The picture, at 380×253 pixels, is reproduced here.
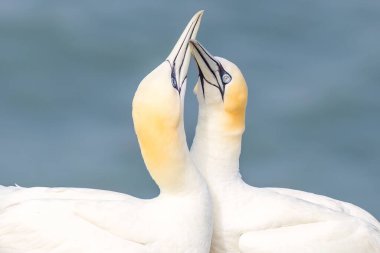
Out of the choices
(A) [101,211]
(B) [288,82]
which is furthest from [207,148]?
(B) [288,82]

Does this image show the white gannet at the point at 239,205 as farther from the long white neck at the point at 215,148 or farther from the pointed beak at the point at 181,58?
the pointed beak at the point at 181,58

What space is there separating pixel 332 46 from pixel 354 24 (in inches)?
18.2

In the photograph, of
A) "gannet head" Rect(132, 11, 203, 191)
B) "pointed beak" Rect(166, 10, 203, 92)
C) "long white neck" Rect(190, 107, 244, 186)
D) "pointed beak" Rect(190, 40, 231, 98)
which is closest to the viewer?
"gannet head" Rect(132, 11, 203, 191)

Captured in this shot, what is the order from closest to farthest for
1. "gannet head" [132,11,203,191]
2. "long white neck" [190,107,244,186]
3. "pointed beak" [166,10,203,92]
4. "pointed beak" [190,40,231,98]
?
"gannet head" [132,11,203,191] → "pointed beak" [166,10,203,92] → "pointed beak" [190,40,231,98] → "long white neck" [190,107,244,186]

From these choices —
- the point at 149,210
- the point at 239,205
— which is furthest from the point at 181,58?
the point at 239,205

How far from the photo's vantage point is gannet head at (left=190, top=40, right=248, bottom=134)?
1102cm

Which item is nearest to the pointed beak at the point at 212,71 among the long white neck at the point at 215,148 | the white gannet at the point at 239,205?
the white gannet at the point at 239,205

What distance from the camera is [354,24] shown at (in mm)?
16484

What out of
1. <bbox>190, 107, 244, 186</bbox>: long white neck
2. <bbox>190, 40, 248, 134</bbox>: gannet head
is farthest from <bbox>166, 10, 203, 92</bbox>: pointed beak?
<bbox>190, 107, 244, 186</bbox>: long white neck

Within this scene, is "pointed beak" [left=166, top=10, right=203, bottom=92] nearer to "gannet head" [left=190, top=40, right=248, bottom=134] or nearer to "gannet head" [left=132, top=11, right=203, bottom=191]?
"gannet head" [left=132, top=11, right=203, bottom=191]

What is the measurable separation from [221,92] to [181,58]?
0.58 metres

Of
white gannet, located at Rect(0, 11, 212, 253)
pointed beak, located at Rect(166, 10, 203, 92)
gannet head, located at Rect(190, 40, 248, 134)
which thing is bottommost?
white gannet, located at Rect(0, 11, 212, 253)

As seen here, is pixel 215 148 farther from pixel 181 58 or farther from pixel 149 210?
pixel 181 58

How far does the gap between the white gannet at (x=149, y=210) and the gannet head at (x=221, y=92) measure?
337 mm
